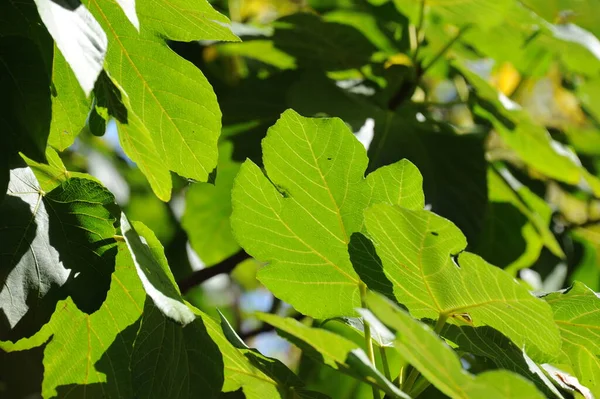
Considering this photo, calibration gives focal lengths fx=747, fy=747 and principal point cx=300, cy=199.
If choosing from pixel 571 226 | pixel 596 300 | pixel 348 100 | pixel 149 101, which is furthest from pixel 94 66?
pixel 571 226

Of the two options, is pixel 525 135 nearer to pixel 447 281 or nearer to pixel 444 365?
pixel 447 281

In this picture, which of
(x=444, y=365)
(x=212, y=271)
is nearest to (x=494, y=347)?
(x=444, y=365)

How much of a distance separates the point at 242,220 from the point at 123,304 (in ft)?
0.49

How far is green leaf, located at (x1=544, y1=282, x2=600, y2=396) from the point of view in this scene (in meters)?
0.60

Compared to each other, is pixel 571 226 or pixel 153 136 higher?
pixel 153 136

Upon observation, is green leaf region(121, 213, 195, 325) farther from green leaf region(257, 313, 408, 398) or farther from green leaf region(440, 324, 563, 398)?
green leaf region(440, 324, 563, 398)

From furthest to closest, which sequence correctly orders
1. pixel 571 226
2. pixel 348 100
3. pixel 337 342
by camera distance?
1. pixel 571 226
2. pixel 348 100
3. pixel 337 342

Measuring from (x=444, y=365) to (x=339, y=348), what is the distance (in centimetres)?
7

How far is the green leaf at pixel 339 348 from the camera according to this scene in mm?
475

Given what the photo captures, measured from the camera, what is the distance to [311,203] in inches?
24.9

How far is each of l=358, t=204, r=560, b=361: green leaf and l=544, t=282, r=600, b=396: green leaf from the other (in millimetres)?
37

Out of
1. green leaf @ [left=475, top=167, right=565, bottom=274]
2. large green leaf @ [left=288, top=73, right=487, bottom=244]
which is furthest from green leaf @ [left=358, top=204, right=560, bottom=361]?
green leaf @ [left=475, top=167, right=565, bottom=274]

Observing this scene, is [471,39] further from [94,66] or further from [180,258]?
[94,66]

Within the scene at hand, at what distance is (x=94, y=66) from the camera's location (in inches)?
19.6
